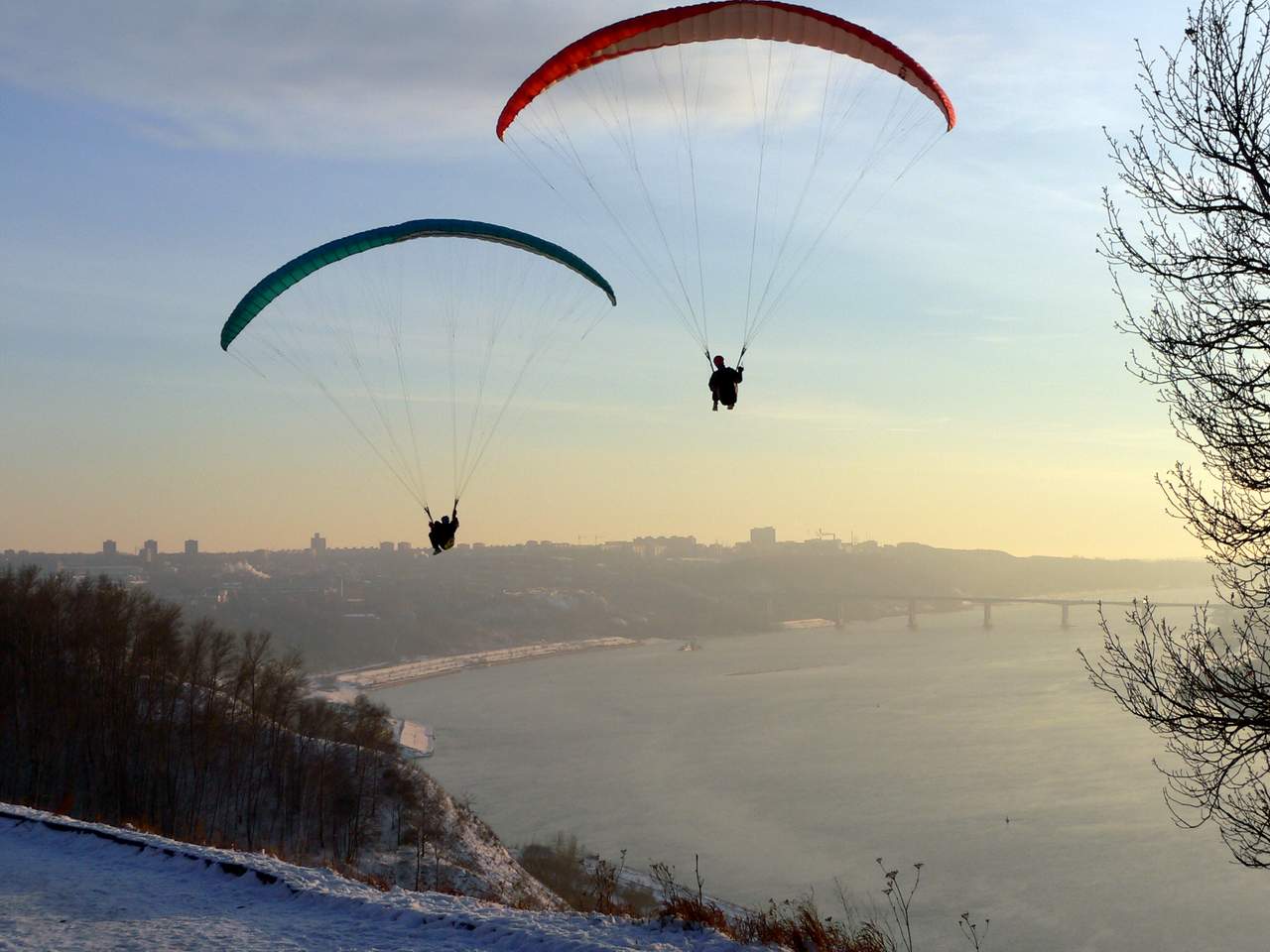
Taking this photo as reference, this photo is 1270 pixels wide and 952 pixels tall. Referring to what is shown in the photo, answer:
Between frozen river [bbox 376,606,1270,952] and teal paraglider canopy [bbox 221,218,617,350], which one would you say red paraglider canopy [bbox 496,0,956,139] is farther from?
frozen river [bbox 376,606,1270,952]

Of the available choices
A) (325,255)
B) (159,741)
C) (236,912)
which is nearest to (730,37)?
(325,255)

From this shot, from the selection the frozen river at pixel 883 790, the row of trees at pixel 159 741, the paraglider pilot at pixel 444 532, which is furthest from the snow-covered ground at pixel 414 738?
the paraglider pilot at pixel 444 532

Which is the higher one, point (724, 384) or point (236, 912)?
point (724, 384)

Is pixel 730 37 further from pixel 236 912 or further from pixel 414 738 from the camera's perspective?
pixel 414 738

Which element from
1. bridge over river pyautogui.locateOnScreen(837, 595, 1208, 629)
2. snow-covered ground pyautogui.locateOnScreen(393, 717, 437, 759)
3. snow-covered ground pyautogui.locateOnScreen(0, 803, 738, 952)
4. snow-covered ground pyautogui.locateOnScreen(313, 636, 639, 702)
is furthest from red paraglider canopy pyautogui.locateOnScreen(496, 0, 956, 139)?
bridge over river pyautogui.locateOnScreen(837, 595, 1208, 629)

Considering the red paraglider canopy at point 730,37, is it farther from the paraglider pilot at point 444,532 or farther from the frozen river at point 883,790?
the frozen river at point 883,790

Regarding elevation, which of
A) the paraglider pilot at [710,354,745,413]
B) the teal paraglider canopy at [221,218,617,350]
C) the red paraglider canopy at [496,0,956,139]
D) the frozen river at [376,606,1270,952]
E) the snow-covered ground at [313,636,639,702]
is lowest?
the snow-covered ground at [313,636,639,702]

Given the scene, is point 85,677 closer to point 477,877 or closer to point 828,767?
point 477,877
